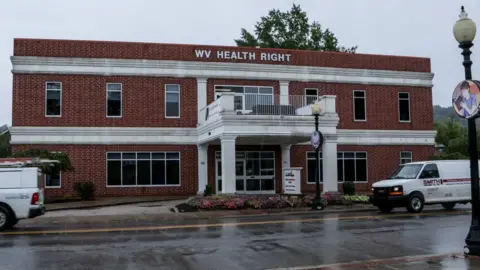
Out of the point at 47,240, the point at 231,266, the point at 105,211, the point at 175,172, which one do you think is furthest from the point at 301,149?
the point at 231,266

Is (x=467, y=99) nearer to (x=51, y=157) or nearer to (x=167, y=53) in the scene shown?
(x=51, y=157)

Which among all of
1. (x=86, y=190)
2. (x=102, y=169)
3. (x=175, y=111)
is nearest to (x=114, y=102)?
(x=175, y=111)

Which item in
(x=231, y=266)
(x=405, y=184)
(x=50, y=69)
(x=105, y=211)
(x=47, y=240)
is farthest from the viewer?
(x=50, y=69)

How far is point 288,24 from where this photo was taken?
54.1 meters

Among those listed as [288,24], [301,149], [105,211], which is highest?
[288,24]

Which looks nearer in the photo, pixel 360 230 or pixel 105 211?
pixel 360 230

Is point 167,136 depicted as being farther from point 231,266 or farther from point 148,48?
point 231,266

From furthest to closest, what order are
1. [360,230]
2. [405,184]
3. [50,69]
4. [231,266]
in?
1. [50,69]
2. [405,184]
3. [360,230]
4. [231,266]

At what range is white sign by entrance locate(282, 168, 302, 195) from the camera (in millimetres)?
24734

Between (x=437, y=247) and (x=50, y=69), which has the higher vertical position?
(x=50, y=69)

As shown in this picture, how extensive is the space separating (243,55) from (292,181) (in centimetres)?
941

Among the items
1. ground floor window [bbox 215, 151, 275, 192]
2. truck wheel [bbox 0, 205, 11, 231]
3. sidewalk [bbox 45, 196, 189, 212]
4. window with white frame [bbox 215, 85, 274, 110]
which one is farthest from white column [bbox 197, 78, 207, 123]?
truck wheel [bbox 0, 205, 11, 231]

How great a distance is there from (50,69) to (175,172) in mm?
8965

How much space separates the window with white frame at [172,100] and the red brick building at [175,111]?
0.06m
